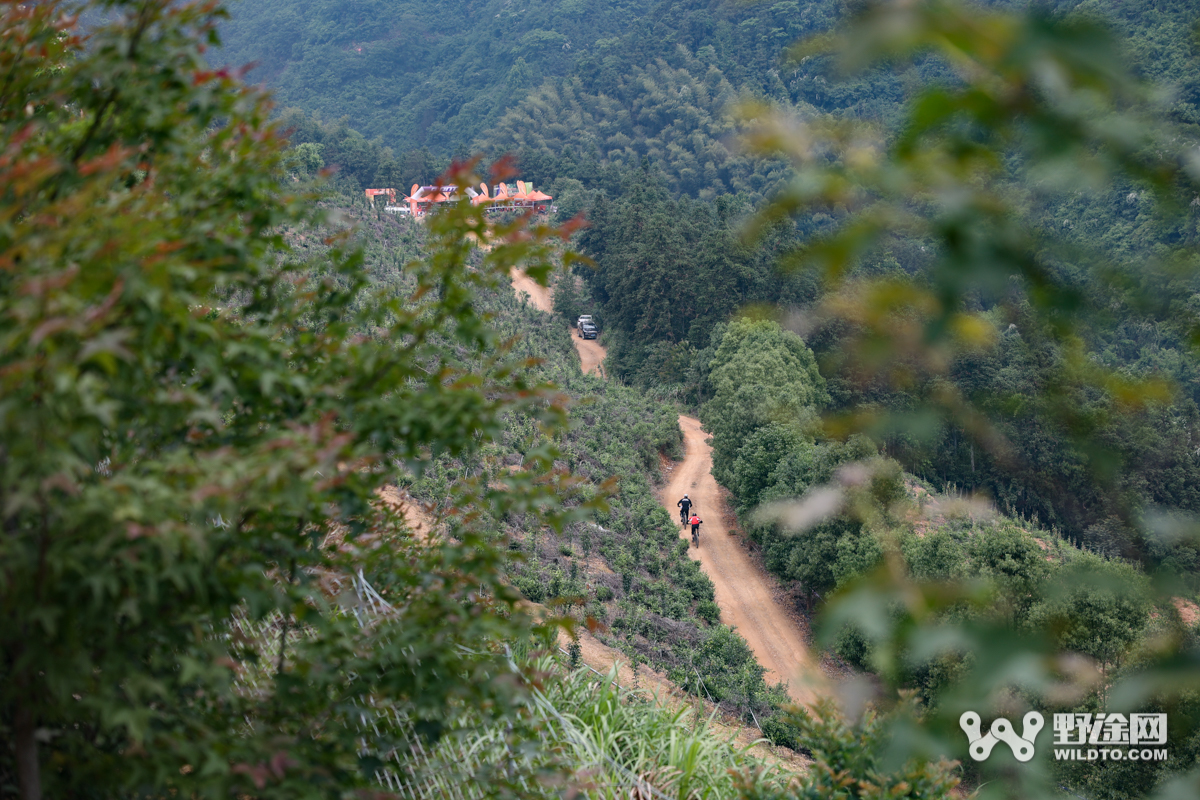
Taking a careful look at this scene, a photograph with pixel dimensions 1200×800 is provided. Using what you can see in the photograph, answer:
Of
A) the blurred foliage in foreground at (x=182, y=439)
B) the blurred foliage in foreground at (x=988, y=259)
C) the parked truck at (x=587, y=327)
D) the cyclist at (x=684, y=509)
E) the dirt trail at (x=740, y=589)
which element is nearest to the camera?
the blurred foliage in foreground at (x=988, y=259)

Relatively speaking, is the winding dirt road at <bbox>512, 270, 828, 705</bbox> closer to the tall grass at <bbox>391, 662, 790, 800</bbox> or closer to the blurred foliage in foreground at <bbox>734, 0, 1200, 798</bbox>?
the tall grass at <bbox>391, 662, 790, 800</bbox>

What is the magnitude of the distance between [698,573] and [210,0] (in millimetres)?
16831

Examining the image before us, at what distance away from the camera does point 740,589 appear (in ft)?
63.2

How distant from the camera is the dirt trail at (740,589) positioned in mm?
16562

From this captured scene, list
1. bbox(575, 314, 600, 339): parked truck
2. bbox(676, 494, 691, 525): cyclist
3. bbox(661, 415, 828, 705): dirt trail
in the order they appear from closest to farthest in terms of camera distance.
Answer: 1. bbox(661, 415, 828, 705): dirt trail
2. bbox(676, 494, 691, 525): cyclist
3. bbox(575, 314, 600, 339): parked truck

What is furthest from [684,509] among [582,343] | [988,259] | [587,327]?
[988,259]

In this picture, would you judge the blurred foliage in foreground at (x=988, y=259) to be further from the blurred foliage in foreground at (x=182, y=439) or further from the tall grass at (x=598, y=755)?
the tall grass at (x=598, y=755)

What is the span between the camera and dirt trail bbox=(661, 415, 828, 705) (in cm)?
1656

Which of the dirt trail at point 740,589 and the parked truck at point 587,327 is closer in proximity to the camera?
the dirt trail at point 740,589

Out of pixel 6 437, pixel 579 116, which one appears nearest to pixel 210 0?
pixel 6 437

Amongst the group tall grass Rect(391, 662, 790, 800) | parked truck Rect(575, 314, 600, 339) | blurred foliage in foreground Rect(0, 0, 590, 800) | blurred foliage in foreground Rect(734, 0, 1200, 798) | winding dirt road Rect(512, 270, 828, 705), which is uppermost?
blurred foliage in foreground Rect(734, 0, 1200, 798)

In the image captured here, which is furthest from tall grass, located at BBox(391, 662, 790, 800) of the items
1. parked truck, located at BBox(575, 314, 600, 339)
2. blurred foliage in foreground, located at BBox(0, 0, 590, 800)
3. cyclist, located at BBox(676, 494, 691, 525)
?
parked truck, located at BBox(575, 314, 600, 339)

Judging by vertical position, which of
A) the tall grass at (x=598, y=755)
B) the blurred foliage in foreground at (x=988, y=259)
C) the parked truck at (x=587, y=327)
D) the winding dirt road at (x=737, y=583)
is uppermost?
the blurred foliage in foreground at (x=988, y=259)

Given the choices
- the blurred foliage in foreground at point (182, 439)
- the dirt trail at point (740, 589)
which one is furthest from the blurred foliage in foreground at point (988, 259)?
the dirt trail at point (740, 589)
